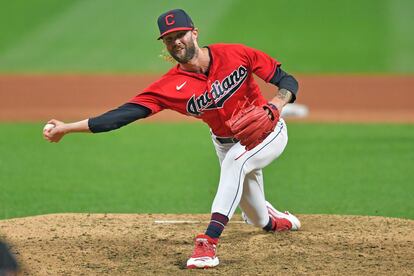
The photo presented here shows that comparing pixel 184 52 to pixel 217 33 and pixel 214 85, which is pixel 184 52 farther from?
pixel 217 33

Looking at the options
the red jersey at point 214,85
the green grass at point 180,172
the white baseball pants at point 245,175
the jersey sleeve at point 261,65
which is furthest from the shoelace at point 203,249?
the green grass at point 180,172

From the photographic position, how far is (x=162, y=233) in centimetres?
650

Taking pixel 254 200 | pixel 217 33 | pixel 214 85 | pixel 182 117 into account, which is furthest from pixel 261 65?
pixel 217 33

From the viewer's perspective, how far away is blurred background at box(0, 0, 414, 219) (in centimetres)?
860

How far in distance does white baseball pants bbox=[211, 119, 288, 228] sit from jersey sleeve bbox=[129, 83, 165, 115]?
62cm

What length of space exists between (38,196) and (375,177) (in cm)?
381

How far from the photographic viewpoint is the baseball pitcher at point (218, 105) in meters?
5.43

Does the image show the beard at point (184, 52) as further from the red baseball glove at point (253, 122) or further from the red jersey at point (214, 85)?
the red baseball glove at point (253, 122)

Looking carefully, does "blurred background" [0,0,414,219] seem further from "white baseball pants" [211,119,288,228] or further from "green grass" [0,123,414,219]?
"white baseball pants" [211,119,288,228]

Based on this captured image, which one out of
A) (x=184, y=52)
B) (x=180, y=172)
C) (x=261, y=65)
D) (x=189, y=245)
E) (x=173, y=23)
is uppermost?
(x=173, y=23)

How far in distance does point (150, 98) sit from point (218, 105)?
0.48 m

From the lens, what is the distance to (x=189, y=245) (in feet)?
19.9

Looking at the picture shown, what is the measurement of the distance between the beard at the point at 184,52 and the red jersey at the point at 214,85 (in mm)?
155

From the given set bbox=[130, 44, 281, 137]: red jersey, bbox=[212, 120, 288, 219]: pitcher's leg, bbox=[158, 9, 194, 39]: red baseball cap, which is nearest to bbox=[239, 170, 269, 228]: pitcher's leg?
bbox=[212, 120, 288, 219]: pitcher's leg
